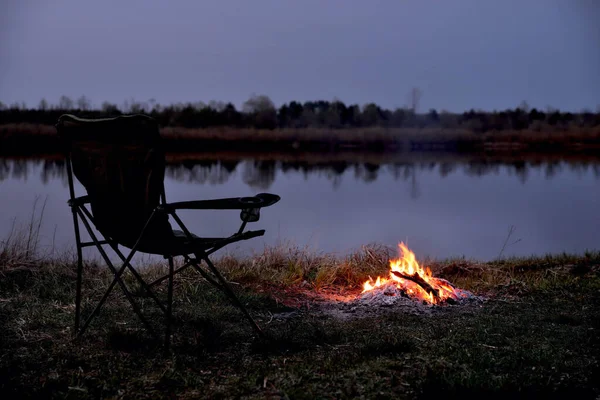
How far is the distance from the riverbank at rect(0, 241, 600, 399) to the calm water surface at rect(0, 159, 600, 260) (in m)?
1.80

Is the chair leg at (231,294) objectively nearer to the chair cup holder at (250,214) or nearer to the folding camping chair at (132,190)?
the folding camping chair at (132,190)

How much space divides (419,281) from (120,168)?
8.29 feet

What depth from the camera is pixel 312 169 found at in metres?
27.1

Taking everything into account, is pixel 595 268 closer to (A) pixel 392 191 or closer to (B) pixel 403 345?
(B) pixel 403 345

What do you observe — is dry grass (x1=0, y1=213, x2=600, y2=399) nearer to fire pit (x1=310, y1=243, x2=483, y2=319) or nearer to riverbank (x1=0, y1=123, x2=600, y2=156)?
fire pit (x1=310, y1=243, x2=483, y2=319)

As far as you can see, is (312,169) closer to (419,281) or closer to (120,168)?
(419,281)

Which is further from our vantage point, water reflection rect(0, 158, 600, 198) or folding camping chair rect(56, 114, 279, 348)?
water reflection rect(0, 158, 600, 198)

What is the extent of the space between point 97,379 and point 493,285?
3.59 meters

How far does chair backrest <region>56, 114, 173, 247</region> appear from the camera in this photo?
3271 mm

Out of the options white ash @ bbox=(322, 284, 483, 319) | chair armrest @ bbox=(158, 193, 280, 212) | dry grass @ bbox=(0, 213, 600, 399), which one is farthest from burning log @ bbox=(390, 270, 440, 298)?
chair armrest @ bbox=(158, 193, 280, 212)

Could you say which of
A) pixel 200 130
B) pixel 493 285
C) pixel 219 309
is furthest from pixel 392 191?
pixel 219 309

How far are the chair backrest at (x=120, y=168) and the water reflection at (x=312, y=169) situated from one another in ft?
53.6

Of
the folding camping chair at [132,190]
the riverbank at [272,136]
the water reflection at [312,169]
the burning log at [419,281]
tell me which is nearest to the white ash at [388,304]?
the burning log at [419,281]

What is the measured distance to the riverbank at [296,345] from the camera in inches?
117
